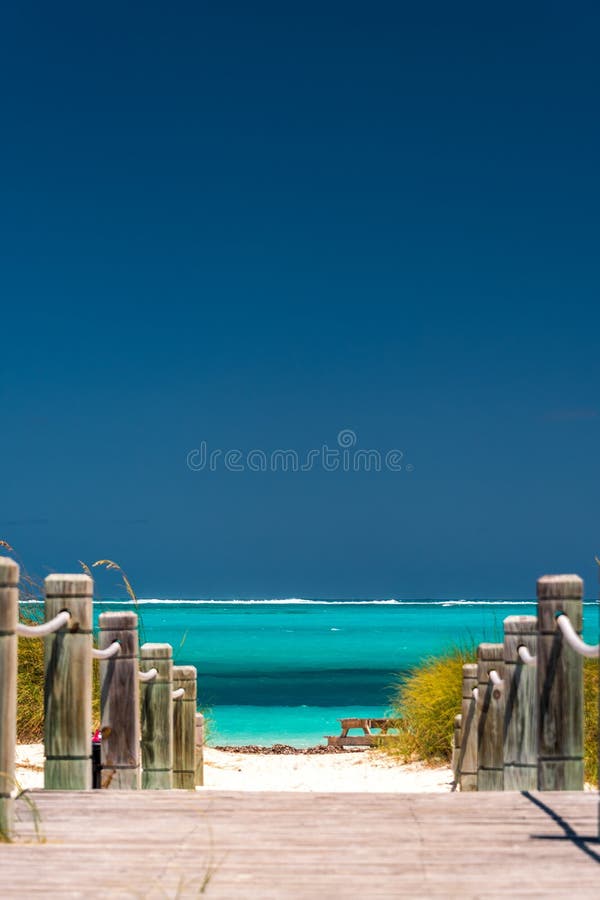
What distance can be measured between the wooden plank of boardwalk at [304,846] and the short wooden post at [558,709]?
0.31m

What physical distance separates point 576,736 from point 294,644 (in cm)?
6700

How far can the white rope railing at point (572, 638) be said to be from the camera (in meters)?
5.37

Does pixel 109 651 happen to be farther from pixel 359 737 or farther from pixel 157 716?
pixel 359 737

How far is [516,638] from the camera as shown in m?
7.48

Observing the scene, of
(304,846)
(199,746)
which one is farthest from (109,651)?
(199,746)

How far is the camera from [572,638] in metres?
5.81

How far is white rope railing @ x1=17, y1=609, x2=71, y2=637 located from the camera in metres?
5.56

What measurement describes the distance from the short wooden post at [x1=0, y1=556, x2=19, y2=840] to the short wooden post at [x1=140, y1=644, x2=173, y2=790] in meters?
3.47

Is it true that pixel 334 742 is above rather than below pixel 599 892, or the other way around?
below

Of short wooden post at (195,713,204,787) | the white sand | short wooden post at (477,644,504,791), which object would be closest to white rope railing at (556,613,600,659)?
short wooden post at (477,644,504,791)

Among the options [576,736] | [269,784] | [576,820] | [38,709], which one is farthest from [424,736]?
[576,820]

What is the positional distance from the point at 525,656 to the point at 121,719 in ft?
8.60

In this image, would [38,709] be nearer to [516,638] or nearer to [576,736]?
[516,638]

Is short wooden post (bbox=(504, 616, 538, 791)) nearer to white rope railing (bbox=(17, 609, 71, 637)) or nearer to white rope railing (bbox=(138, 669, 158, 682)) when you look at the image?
white rope railing (bbox=(138, 669, 158, 682))
